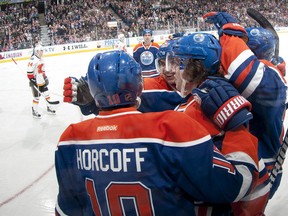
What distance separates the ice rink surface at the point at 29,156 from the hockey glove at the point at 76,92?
109cm

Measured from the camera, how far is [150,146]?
0.93 metres

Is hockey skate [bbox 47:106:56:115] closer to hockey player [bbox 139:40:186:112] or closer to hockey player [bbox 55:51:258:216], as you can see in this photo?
hockey player [bbox 139:40:186:112]

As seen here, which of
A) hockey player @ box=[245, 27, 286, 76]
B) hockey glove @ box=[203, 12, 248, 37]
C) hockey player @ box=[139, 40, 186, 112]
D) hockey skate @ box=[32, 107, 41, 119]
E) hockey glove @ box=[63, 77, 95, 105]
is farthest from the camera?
hockey skate @ box=[32, 107, 41, 119]

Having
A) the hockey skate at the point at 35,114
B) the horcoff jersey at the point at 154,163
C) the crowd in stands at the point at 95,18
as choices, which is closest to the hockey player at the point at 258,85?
the horcoff jersey at the point at 154,163

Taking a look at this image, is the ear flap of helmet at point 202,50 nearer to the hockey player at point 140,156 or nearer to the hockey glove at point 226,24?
the hockey glove at point 226,24

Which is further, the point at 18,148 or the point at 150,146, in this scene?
the point at 18,148

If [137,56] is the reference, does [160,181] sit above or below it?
above

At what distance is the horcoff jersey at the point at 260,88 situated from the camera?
1222 millimetres

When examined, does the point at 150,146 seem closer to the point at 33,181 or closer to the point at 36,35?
the point at 33,181

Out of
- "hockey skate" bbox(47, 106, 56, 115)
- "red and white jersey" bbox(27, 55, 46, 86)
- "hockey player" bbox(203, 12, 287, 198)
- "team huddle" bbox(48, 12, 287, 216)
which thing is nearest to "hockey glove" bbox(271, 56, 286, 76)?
"hockey player" bbox(203, 12, 287, 198)

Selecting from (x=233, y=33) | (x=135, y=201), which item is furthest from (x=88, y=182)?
(x=233, y=33)

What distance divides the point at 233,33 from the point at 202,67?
0.25 meters

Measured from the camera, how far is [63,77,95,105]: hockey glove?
6.02 feet

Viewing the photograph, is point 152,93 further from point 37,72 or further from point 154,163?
point 37,72
